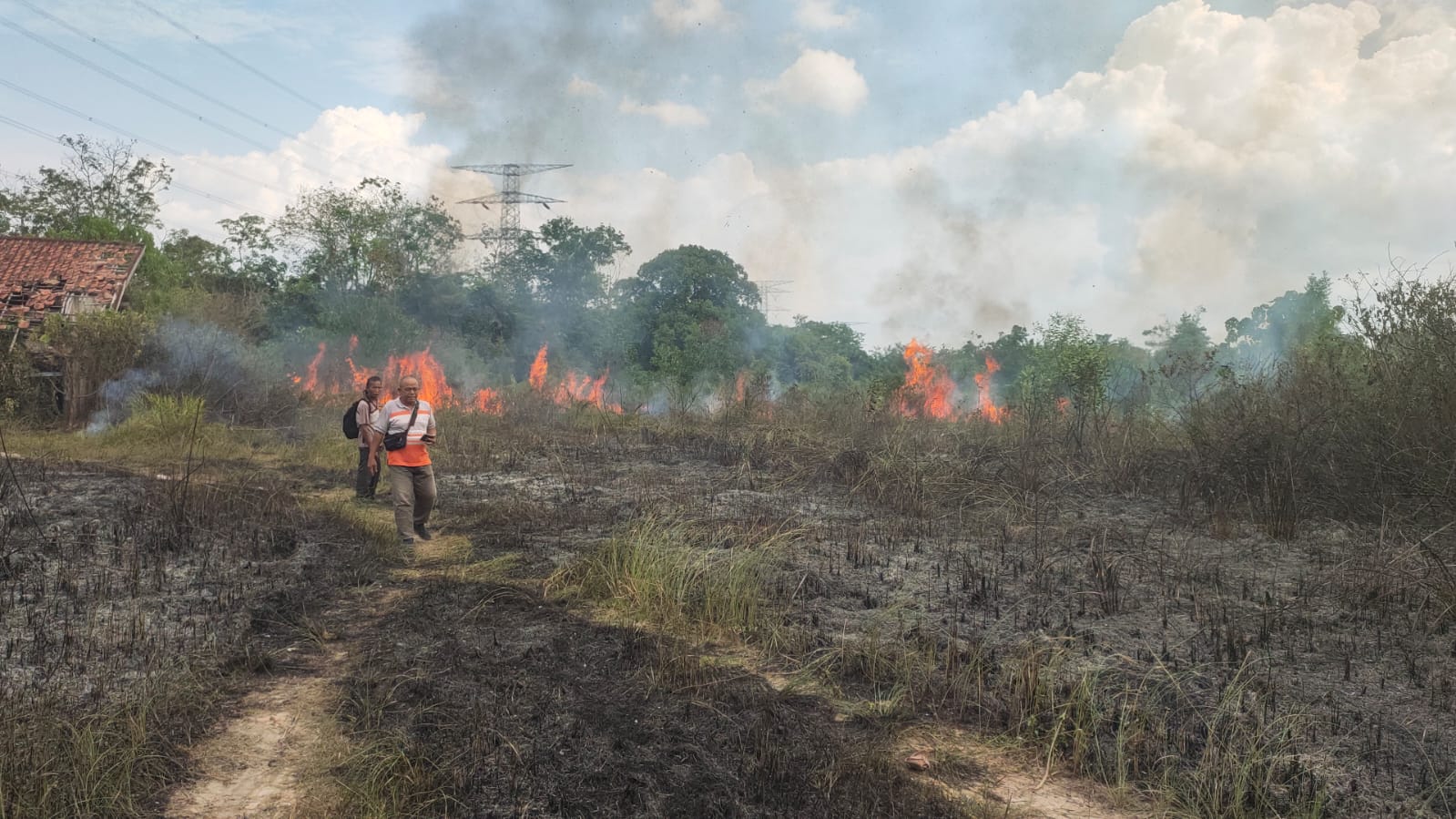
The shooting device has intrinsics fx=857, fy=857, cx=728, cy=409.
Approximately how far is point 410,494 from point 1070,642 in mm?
5805

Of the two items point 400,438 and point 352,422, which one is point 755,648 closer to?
point 400,438

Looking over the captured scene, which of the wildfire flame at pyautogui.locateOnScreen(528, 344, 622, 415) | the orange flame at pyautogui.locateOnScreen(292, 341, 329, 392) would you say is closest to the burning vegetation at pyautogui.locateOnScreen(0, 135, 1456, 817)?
the wildfire flame at pyautogui.locateOnScreen(528, 344, 622, 415)

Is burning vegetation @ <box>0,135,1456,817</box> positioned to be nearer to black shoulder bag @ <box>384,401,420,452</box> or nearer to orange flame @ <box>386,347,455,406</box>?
black shoulder bag @ <box>384,401,420,452</box>

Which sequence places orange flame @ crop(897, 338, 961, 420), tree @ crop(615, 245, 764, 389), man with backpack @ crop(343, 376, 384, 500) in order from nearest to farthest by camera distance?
man with backpack @ crop(343, 376, 384, 500)
orange flame @ crop(897, 338, 961, 420)
tree @ crop(615, 245, 764, 389)

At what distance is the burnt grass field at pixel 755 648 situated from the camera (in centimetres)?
358

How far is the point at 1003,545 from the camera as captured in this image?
25.4ft

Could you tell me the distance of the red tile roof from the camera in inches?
739

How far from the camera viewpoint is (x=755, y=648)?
17.7 ft

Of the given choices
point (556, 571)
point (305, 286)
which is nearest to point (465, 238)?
point (305, 286)

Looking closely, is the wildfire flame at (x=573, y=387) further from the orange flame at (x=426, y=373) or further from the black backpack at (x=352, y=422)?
the black backpack at (x=352, y=422)

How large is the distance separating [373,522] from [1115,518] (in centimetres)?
765

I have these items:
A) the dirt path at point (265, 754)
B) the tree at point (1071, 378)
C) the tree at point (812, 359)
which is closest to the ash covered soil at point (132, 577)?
the dirt path at point (265, 754)

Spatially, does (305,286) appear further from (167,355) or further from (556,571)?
(556,571)

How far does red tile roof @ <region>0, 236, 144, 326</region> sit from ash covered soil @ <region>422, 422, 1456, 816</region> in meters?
15.7
